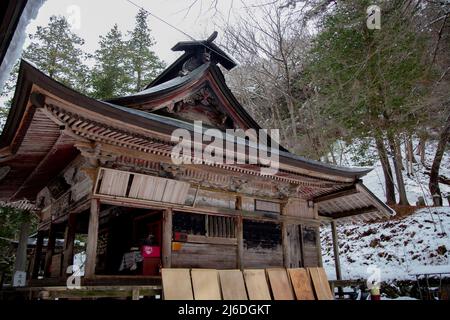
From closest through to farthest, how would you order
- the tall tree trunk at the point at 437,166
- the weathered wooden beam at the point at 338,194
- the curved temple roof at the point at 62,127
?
the curved temple roof at the point at 62,127 < the weathered wooden beam at the point at 338,194 < the tall tree trunk at the point at 437,166

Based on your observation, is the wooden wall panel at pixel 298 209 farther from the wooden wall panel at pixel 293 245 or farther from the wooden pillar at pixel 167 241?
the wooden pillar at pixel 167 241

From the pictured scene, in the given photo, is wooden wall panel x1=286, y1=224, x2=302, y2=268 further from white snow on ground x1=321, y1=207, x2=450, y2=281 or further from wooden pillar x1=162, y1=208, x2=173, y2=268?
white snow on ground x1=321, y1=207, x2=450, y2=281

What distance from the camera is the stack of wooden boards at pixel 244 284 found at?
19.4 ft

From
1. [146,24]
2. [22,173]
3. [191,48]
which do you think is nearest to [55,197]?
[22,173]

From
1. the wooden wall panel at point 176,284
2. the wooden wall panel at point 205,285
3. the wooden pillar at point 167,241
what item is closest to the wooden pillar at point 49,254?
the wooden pillar at point 167,241

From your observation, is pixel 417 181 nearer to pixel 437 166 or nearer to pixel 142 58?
pixel 437 166

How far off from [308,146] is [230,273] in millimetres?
16492

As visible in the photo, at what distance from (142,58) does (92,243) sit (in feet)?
70.6

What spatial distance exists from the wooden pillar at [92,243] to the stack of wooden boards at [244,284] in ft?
4.74

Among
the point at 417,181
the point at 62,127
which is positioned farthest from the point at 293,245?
the point at 417,181

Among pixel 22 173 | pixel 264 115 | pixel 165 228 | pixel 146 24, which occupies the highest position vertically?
pixel 146 24
